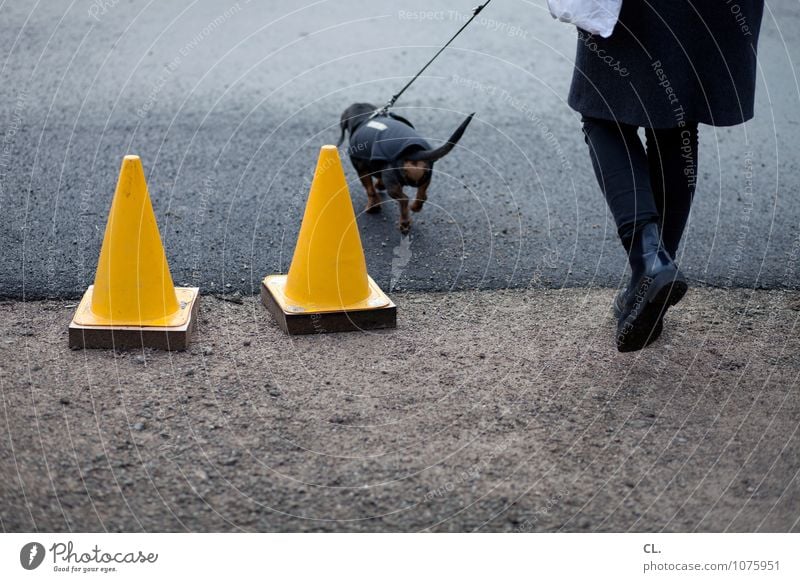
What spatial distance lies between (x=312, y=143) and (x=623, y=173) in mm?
2773

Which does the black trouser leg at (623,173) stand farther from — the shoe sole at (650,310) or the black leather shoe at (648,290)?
the shoe sole at (650,310)

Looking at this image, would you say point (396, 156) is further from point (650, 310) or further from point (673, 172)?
point (650, 310)

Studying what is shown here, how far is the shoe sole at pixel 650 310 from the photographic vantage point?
296 cm

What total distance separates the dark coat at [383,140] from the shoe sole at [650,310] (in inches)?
64.5

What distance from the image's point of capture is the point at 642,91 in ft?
10.2

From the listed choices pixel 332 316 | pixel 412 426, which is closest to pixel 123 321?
pixel 332 316

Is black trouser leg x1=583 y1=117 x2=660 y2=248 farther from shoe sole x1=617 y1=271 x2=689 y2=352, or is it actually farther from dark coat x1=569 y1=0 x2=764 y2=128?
shoe sole x1=617 y1=271 x2=689 y2=352

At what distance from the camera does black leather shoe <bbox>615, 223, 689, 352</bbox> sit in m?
2.97

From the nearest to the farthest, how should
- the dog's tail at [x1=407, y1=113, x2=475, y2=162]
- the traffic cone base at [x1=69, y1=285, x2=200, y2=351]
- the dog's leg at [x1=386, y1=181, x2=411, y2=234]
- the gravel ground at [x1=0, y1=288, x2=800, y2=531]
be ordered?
the gravel ground at [x1=0, y1=288, x2=800, y2=531] < the traffic cone base at [x1=69, y1=285, x2=200, y2=351] < the dog's tail at [x1=407, y1=113, x2=475, y2=162] < the dog's leg at [x1=386, y1=181, x2=411, y2=234]

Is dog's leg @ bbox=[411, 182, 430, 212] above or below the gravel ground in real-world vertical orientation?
above

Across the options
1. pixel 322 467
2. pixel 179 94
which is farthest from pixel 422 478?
pixel 179 94

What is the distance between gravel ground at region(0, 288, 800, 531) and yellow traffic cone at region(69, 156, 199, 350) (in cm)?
7

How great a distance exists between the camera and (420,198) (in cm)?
459

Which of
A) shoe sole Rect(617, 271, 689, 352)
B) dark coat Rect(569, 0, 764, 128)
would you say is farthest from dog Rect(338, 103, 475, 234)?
shoe sole Rect(617, 271, 689, 352)
